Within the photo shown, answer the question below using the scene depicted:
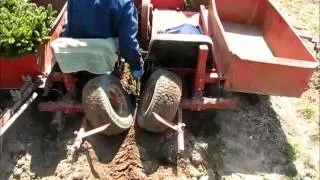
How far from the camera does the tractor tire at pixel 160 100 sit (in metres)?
4.64

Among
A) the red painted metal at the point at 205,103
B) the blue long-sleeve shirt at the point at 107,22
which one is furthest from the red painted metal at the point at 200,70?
the blue long-sleeve shirt at the point at 107,22

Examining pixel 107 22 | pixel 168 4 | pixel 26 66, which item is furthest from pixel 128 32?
Answer: pixel 168 4

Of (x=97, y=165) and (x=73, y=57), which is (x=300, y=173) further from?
(x=73, y=57)

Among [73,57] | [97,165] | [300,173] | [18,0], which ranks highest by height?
[18,0]

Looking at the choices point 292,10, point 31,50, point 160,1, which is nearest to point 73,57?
point 31,50

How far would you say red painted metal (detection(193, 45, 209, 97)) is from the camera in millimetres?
4711

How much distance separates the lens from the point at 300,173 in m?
5.06

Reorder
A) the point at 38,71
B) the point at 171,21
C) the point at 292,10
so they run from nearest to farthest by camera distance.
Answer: the point at 38,71, the point at 171,21, the point at 292,10

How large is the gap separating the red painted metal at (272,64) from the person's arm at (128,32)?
110cm

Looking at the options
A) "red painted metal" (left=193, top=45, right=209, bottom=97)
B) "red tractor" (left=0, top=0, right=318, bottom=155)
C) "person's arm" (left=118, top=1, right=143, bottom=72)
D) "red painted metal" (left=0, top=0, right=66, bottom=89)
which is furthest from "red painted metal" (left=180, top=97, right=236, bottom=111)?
A: "red painted metal" (left=0, top=0, right=66, bottom=89)

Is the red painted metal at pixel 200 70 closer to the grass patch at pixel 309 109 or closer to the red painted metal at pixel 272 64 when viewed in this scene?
the red painted metal at pixel 272 64

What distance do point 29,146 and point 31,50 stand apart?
118 centimetres

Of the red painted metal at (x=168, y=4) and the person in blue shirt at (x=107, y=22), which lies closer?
the person in blue shirt at (x=107, y=22)

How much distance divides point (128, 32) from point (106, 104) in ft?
2.71
